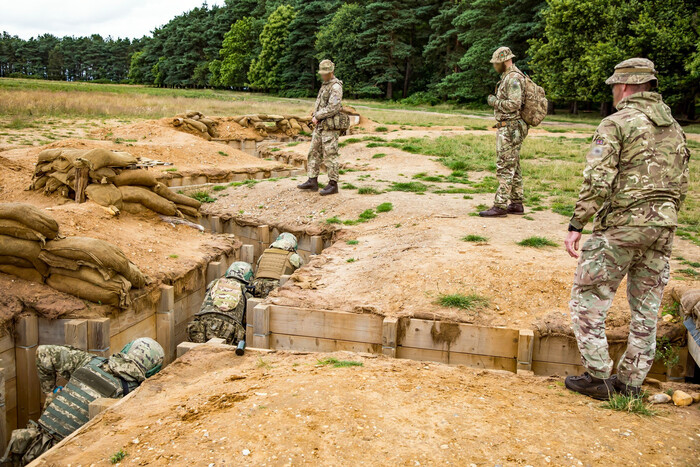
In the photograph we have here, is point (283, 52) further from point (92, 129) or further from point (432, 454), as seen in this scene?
A: point (432, 454)

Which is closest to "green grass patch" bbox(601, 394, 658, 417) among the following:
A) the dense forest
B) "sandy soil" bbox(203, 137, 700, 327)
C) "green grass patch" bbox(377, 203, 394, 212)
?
"sandy soil" bbox(203, 137, 700, 327)

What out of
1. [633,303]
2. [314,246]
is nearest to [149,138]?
[314,246]

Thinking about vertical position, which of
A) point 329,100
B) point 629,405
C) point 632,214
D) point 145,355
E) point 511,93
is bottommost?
point 145,355

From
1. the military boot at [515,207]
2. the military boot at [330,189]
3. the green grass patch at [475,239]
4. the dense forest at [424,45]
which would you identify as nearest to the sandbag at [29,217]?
the green grass patch at [475,239]

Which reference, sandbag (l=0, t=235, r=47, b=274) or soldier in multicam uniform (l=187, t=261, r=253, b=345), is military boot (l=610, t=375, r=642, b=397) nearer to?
soldier in multicam uniform (l=187, t=261, r=253, b=345)

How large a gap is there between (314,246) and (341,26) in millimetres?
48782

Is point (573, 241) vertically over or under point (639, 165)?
under

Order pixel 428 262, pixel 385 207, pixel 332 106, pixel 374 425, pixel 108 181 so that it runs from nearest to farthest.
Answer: pixel 374 425
pixel 428 262
pixel 108 181
pixel 385 207
pixel 332 106

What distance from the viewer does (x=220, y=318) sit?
284 inches

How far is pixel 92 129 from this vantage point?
66.2ft

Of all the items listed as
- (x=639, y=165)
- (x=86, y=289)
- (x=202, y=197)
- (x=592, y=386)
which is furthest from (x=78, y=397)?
(x=202, y=197)

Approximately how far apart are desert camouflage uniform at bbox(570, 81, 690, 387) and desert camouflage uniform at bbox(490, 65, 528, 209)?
4789 millimetres

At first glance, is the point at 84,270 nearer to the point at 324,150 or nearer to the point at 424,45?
the point at 324,150

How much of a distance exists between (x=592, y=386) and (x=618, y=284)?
84cm
